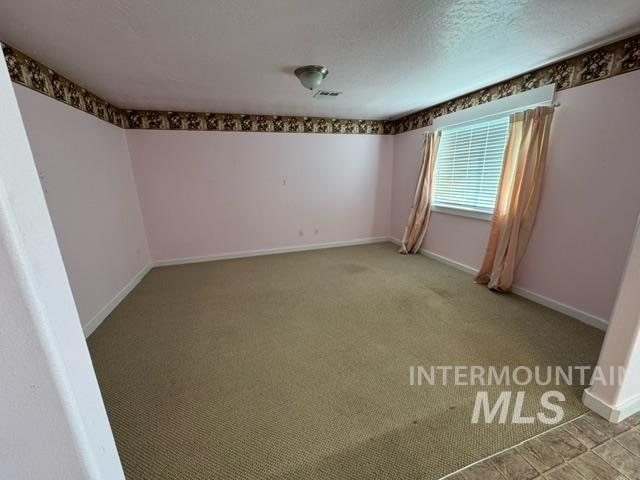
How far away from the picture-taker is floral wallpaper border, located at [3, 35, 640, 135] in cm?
194

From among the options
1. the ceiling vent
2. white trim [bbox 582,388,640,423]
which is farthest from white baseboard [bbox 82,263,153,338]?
white trim [bbox 582,388,640,423]

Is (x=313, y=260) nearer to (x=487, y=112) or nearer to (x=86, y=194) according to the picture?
(x=86, y=194)

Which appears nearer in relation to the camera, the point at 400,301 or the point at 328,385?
the point at 328,385

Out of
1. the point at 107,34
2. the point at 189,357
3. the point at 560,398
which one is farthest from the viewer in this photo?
the point at 189,357

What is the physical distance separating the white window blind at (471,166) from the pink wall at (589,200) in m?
0.58

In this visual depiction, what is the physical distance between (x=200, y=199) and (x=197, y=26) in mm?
2657

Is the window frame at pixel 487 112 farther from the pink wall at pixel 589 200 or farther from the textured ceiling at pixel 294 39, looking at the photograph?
the textured ceiling at pixel 294 39

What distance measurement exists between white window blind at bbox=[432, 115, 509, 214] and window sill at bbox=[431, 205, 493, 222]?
3 centimetres

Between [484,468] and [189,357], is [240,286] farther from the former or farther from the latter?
[484,468]

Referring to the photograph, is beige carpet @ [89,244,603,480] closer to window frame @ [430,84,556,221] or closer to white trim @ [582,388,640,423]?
white trim @ [582,388,640,423]

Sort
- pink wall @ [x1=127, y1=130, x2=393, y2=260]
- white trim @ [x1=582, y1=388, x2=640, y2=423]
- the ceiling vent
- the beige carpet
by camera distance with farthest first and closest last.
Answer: pink wall @ [x1=127, y1=130, x2=393, y2=260] → the ceiling vent → white trim @ [x1=582, y1=388, x2=640, y2=423] → the beige carpet

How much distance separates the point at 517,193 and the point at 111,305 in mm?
4297

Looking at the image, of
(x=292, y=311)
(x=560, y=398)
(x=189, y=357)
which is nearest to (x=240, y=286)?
→ (x=292, y=311)

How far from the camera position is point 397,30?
1.72 metres
